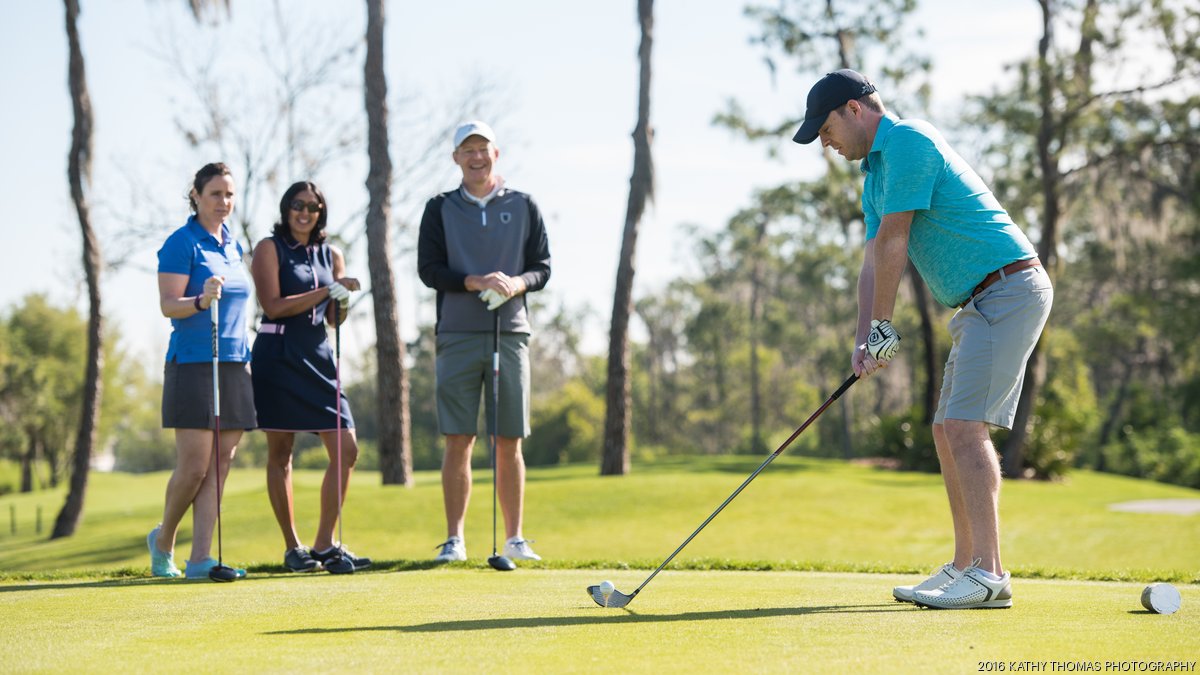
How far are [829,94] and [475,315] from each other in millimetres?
2564

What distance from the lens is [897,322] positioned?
44312mm

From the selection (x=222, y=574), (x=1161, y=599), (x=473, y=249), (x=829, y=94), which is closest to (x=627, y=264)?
(x=473, y=249)

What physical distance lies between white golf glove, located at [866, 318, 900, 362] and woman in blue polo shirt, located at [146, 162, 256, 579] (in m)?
3.12

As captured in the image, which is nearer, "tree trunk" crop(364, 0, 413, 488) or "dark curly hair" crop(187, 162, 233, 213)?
"dark curly hair" crop(187, 162, 233, 213)

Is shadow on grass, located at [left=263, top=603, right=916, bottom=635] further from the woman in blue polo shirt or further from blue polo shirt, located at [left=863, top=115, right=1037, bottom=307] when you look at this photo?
the woman in blue polo shirt

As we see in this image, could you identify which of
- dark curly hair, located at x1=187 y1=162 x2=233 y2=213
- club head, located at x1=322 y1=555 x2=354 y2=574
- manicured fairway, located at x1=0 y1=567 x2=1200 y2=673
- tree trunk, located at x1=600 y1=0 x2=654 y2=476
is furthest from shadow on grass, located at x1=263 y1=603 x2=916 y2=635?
tree trunk, located at x1=600 y1=0 x2=654 y2=476

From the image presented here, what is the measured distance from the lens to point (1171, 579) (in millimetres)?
5965

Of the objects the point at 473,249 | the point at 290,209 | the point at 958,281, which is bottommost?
the point at 958,281

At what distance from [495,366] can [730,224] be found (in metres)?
44.4

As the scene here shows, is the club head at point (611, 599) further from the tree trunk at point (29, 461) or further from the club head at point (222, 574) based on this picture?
the tree trunk at point (29, 461)

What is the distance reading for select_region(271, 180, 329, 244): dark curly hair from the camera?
21.2 feet

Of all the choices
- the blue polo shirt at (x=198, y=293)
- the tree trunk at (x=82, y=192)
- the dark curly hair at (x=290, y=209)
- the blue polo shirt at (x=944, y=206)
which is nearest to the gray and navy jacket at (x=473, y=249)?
the dark curly hair at (x=290, y=209)

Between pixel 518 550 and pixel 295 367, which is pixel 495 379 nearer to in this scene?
pixel 518 550

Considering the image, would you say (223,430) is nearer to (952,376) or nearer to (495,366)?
(495,366)
